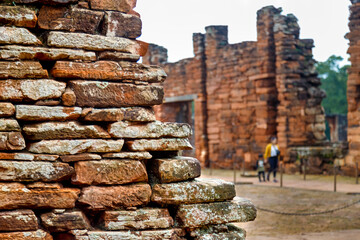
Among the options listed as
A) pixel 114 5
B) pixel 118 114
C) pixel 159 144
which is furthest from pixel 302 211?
pixel 114 5

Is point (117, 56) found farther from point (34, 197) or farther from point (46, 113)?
point (34, 197)

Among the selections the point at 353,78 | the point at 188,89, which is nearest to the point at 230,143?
the point at 188,89

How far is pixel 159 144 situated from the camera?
12.2 feet

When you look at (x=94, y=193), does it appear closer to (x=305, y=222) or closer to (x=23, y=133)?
(x=23, y=133)

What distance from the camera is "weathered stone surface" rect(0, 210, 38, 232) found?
128 inches

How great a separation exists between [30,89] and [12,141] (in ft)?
1.21

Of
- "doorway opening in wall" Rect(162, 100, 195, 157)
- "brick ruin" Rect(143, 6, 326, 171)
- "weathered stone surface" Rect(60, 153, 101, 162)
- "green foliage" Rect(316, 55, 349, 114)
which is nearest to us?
"weathered stone surface" Rect(60, 153, 101, 162)

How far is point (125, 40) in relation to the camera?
3.78 m

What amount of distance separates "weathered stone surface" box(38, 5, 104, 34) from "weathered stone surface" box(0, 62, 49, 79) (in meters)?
0.31

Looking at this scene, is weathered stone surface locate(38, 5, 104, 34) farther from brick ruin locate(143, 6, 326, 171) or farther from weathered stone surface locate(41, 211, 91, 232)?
brick ruin locate(143, 6, 326, 171)

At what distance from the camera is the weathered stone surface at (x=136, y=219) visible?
3.48 m

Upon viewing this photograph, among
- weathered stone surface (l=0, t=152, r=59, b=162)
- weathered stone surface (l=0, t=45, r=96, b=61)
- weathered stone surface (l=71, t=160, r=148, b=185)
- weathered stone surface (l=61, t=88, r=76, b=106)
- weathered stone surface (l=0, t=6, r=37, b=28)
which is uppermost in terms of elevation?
weathered stone surface (l=0, t=6, r=37, b=28)

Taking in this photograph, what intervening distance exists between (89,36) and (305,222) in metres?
6.35

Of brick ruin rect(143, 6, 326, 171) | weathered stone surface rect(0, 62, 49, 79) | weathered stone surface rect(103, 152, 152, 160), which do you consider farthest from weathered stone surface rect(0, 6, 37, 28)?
brick ruin rect(143, 6, 326, 171)
